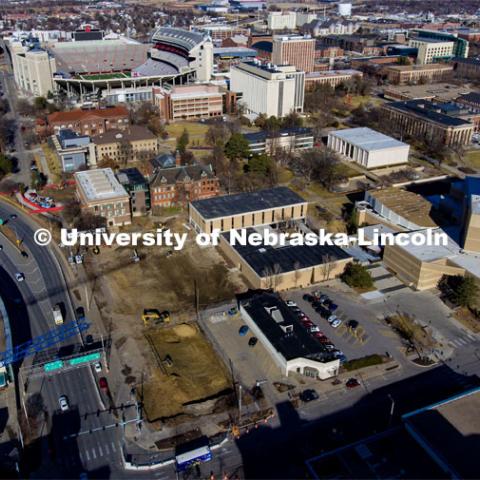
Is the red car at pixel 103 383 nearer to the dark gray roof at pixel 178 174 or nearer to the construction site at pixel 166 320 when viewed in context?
the construction site at pixel 166 320

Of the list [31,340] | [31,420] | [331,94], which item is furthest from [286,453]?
[331,94]

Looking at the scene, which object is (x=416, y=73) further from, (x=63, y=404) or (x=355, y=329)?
(x=63, y=404)

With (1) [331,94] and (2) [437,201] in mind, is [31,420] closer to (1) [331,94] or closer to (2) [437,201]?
(2) [437,201]

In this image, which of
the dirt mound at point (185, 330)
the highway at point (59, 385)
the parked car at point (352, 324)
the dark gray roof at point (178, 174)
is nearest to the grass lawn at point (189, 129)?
the dark gray roof at point (178, 174)

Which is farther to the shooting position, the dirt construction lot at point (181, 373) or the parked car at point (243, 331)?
the parked car at point (243, 331)

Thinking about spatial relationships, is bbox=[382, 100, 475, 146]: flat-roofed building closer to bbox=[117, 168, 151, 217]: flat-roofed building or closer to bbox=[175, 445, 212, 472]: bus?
bbox=[117, 168, 151, 217]: flat-roofed building

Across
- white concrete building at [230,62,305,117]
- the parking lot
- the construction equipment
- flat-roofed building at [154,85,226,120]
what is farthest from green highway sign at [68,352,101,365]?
white concrete building at [230,62,305,117]

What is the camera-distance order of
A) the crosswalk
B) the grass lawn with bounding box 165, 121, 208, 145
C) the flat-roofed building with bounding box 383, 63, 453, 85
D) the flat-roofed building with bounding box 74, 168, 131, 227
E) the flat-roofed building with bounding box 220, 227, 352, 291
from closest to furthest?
the crosswalk, the flat-roofed building with bounding box 220, 227, 352, 291, the flat-roofed building with bounding box 74, 168, 131, 227, the grass lawn with bounding box 165, 121, 208, 145, the flat-roofed building with bounding box 383, 63, 453, 85
